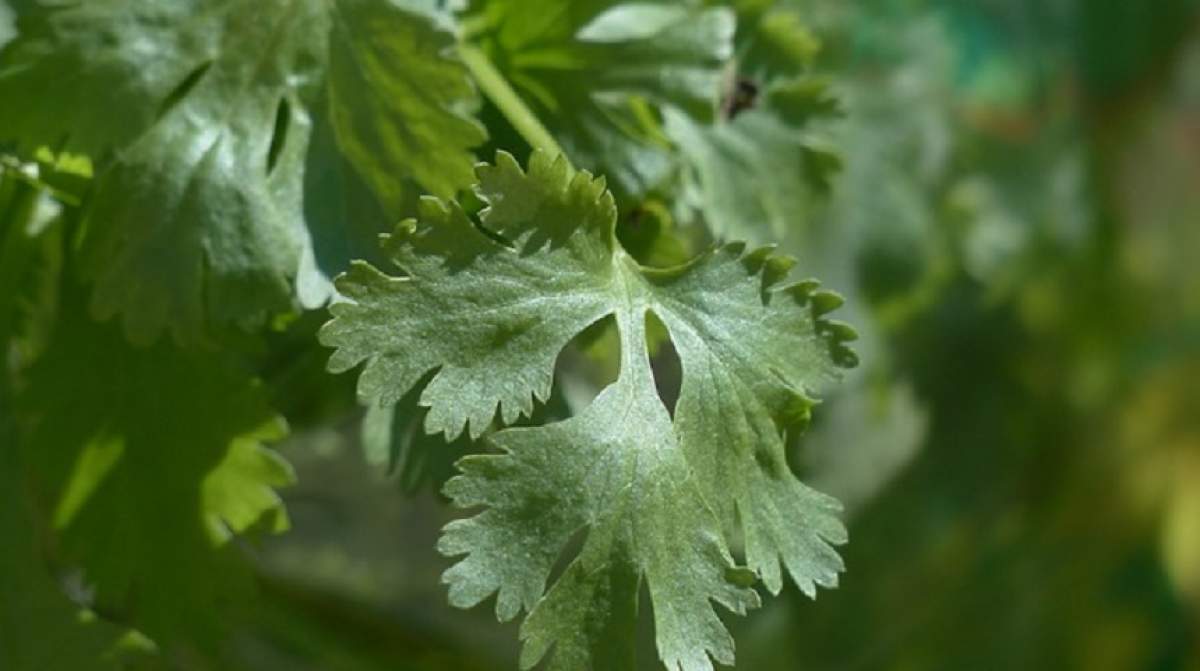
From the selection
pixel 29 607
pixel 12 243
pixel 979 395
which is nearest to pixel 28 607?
pixel 29 607

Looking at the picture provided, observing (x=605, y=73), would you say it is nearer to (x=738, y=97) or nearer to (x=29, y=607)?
(x=738, y=97)

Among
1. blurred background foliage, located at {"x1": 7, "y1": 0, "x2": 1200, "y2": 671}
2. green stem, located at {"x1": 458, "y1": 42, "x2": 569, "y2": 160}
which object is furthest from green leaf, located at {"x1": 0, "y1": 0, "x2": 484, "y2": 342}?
blurred background foliage, located at {"x1": 7, "y1": 0, "x2": 1200, "y2": 671}

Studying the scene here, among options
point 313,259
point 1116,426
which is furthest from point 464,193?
point 1116,426

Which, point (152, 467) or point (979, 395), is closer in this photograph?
point (152, 467)

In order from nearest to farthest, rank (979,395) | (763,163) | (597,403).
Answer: (597,403), (763,163), (979,395)

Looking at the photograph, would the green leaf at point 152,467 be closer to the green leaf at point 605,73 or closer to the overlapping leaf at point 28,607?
the overlapping leaf at point 28,607

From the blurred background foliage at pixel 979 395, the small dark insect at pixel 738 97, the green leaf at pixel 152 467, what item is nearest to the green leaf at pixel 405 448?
the green leaf at pixel 152 467
